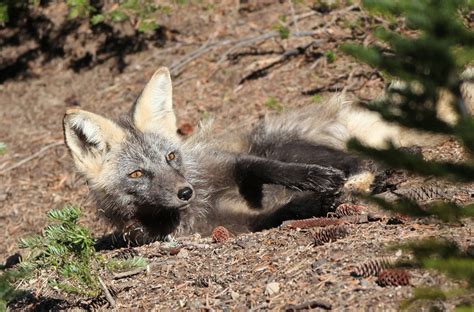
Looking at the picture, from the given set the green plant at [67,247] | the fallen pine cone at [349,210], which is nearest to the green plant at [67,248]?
the green plant at [67,247]

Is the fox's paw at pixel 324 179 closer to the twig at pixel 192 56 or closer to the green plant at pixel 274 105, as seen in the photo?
the green plant at pixel 274 105

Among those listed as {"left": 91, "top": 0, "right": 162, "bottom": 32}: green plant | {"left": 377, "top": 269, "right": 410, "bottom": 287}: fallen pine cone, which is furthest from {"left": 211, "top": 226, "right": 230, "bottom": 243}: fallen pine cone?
{"left": 91, "top": 0, "right": 162, "bottom": 32}: green plant

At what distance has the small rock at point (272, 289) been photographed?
13.2 feet

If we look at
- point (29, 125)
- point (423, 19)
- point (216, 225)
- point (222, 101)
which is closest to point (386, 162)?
point (423, 19)

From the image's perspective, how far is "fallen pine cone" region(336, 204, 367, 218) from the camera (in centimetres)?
552

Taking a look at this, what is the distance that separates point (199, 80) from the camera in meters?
10.4

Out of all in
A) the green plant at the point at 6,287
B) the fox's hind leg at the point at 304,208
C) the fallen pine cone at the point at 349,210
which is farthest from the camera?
the fox's hind leg at the point at 304,208

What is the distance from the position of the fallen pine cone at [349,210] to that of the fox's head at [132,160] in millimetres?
1584

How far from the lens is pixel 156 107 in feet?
23.4

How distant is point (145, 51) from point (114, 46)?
0.58 meters

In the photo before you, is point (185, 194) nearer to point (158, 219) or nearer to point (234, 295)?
Answer: point (158, 219)

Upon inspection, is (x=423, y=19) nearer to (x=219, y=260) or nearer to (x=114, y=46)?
(x=219, y=260)

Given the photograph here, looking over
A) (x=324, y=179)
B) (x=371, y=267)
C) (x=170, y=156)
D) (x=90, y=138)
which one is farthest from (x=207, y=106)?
(x=371, y=267)

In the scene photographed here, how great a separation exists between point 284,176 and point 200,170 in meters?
1.04
